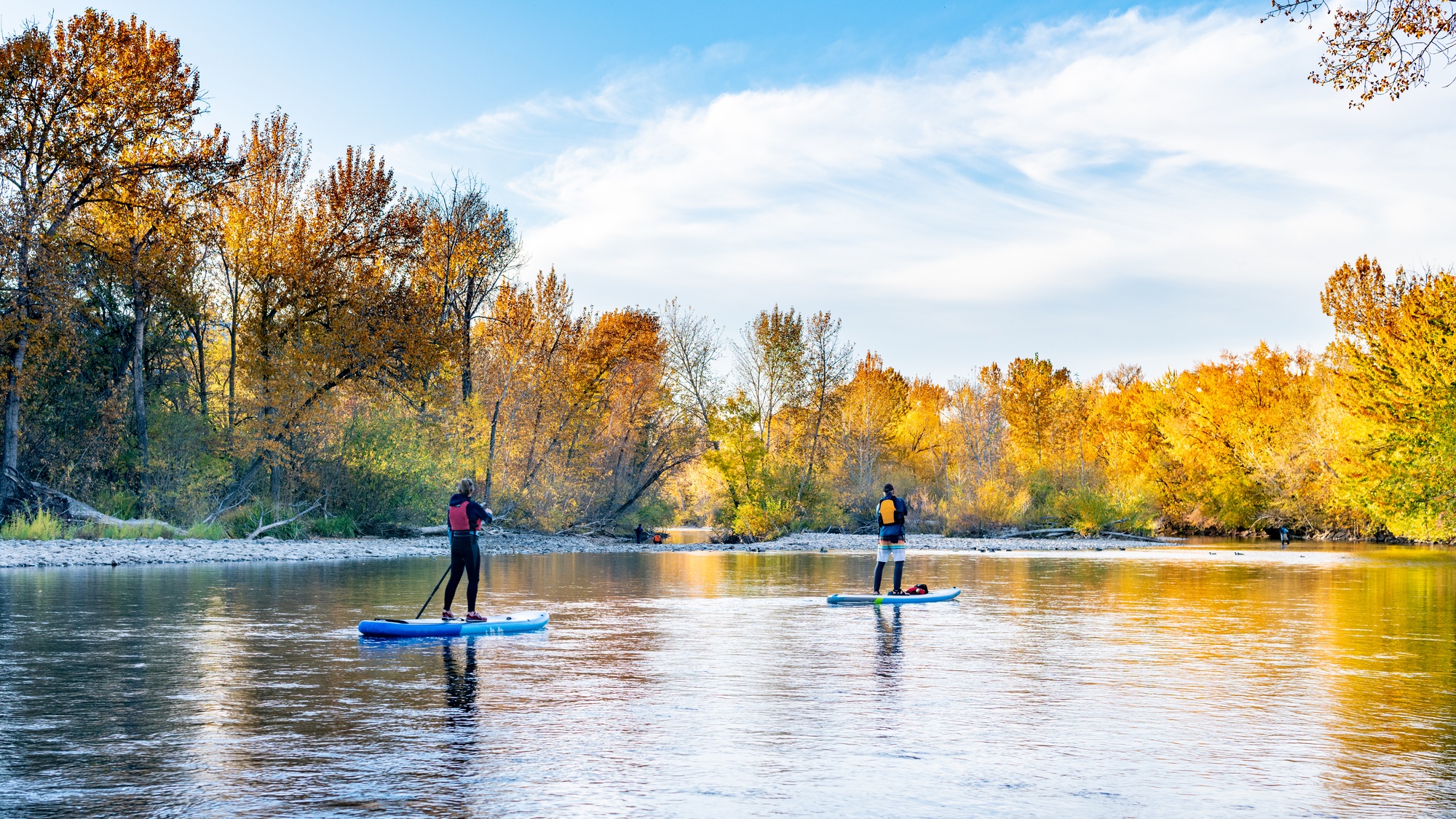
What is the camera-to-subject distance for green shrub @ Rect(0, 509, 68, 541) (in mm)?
30922

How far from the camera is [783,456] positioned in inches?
2158

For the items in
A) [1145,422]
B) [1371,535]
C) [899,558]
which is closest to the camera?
[899,558]

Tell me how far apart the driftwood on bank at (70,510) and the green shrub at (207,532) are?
47cm

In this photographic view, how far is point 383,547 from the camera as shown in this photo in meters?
38.1

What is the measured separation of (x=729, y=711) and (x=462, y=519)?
24.1 ft

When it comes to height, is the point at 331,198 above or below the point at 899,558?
above

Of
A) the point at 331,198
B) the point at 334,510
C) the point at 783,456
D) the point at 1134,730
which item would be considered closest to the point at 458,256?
the point at 331,198

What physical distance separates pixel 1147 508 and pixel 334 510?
4174cm

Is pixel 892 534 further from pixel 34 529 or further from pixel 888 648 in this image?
pixel 34 529

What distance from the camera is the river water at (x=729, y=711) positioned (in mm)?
6699

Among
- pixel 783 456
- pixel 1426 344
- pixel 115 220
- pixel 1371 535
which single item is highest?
pixel 115 220

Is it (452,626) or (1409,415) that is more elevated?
(1409,415)

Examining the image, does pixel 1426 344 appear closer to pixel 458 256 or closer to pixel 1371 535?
pixel 1371 535

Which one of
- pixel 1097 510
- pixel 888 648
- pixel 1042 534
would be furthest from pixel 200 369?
pixel 1097 510
